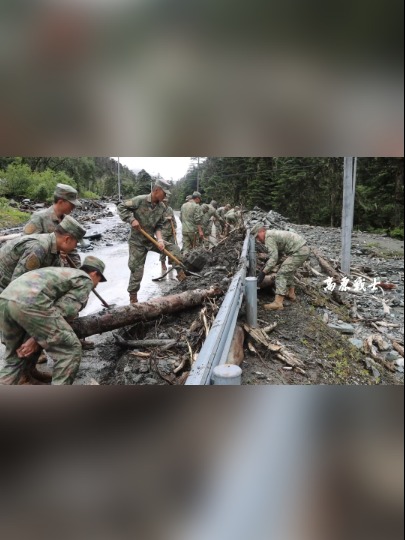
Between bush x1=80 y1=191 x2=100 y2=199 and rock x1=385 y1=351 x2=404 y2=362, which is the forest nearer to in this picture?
bush x1=80 y1=191 x2=100 y2=199

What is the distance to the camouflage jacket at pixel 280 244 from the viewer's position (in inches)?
71.4

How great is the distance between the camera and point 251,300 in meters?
1.91

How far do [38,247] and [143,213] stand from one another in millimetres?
512

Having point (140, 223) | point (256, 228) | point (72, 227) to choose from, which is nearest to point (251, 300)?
point (256, 228)

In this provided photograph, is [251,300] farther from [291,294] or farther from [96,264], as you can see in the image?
[96,264]

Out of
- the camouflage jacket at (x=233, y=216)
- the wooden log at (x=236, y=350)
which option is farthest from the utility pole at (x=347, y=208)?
the wooden log at (x=236, y=350)

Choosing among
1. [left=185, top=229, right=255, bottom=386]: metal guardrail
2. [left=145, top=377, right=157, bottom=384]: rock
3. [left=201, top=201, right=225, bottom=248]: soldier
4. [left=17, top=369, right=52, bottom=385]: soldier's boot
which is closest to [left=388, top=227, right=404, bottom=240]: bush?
[left=185, top=229, right=255, bottom=386]: metal guardrail

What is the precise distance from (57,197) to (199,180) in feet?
2.16

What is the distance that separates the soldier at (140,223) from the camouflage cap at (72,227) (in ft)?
0.65

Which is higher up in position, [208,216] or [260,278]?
[208,216]

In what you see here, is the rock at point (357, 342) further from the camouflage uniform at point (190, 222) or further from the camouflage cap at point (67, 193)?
the camouflage cap at point (67, 193)
